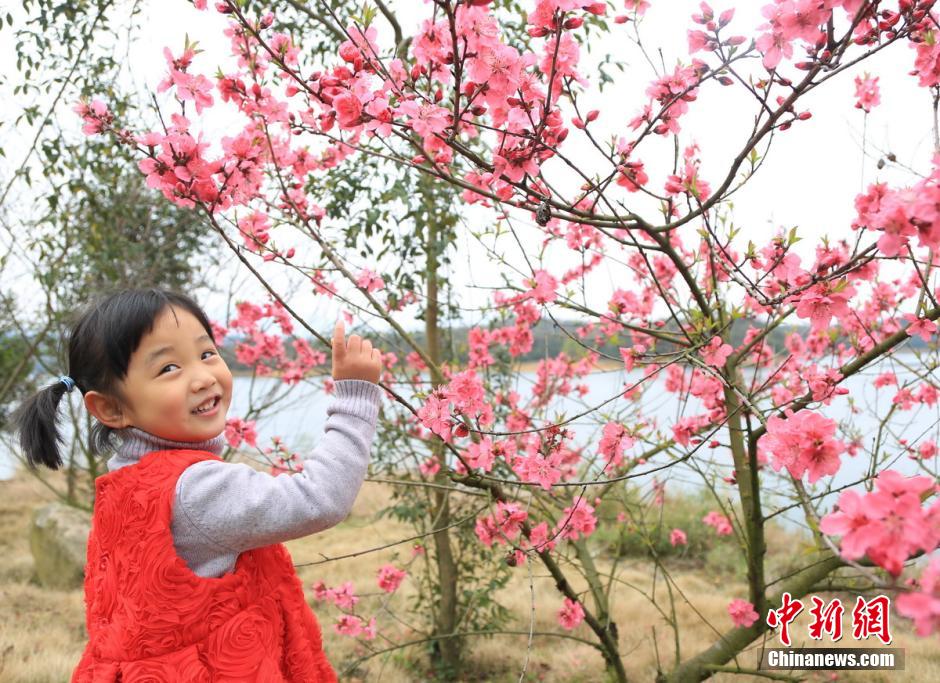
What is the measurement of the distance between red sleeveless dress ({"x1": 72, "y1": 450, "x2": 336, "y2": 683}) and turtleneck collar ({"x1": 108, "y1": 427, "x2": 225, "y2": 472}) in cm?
4

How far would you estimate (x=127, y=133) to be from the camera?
69.1 inches

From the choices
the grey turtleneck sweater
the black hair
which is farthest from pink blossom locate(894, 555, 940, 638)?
the black hair

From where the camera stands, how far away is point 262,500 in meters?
1.10

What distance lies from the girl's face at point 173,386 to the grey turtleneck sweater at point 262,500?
98 millimetres

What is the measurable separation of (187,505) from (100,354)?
35cm

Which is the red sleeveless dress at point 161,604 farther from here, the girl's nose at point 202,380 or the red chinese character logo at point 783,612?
the red chinese character logo at point 783,612

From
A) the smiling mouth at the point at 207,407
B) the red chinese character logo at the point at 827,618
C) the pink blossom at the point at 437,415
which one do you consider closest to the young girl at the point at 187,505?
the smiling mouth at the point at 207,407

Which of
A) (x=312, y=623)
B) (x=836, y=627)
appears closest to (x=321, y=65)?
(x=312, y=623)

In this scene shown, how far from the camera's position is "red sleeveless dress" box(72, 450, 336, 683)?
3.64 feet

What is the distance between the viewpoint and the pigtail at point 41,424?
1.38 metres

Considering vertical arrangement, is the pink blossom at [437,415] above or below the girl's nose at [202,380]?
below

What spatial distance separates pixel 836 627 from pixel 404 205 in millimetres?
2416

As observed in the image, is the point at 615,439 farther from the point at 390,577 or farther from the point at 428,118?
the point at 390,577

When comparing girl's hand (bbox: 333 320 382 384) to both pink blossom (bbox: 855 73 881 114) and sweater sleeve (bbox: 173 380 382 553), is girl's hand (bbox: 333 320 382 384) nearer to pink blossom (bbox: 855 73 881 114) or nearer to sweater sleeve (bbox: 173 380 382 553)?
sweater sleeve (bbox: 173 380 382 553)
